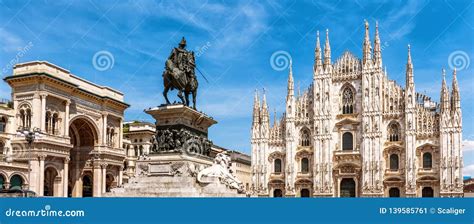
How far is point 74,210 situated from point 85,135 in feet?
137

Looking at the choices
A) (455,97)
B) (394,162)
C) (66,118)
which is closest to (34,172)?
(66,118)

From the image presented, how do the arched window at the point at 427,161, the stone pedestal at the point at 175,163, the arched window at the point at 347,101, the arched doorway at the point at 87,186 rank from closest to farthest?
the stone pedestal at the point at 175,163, the arched doorway at the point at 87,186, the arched window at the point at 427,161, the arched window at the point at 347,101

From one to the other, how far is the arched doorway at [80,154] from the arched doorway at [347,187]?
88.7 feet

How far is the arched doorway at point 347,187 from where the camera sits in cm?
5969

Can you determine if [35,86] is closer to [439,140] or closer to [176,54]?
[176,54]

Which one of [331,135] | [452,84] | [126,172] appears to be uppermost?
[452,84]

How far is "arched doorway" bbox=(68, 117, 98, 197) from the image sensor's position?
51188 mm

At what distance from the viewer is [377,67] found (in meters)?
58.9

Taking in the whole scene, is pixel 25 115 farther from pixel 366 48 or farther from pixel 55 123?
pixel 366 48

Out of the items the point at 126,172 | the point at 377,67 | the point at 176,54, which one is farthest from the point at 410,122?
the point at 176,54

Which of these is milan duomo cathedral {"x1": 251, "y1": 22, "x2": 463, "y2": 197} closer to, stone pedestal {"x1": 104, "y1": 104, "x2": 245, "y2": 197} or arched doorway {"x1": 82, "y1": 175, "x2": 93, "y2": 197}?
arched doorway {"x1": 82, "y1": 175, "x2": 93, "y2": 197}

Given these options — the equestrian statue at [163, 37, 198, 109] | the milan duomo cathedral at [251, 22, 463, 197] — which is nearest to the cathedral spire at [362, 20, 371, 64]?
the milan duomo cathedral at [251, 22, 463, 197]

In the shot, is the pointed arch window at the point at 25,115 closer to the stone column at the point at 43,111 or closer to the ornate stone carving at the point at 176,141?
the stone column at the point at 43,111

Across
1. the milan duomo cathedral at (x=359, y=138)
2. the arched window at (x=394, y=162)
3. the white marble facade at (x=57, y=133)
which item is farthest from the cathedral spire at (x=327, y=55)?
the white marble facade at (x=57, y=133)
